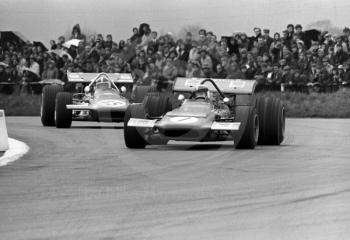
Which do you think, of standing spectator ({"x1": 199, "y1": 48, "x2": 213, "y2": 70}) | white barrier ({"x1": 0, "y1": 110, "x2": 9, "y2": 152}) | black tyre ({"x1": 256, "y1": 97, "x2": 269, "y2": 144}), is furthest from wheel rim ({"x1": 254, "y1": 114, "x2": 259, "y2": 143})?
standing spectator ({"x1": 199, "y1": 48, "x2": 213, "y2": 70})

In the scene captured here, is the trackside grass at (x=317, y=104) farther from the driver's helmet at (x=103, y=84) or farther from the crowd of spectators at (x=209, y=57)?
the driver's helmet at (x=103, y=84)

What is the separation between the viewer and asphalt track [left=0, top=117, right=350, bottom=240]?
768cm

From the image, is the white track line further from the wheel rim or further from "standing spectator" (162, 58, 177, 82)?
"standing spectator" (162, 58, 177, 82)

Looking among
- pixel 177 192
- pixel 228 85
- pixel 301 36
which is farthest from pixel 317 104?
pixel 177 192

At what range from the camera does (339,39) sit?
2608cm

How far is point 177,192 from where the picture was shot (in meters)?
10.0

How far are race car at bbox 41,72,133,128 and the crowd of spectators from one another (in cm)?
221

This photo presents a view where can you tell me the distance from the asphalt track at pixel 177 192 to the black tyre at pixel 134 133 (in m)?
0.24

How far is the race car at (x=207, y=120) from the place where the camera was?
1612 cm

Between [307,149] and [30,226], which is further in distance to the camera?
[307,149]

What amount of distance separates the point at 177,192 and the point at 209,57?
54.1 ft

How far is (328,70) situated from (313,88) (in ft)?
3.77

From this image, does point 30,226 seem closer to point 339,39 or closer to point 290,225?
point 290,225

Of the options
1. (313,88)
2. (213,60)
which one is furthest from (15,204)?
(313,88)
